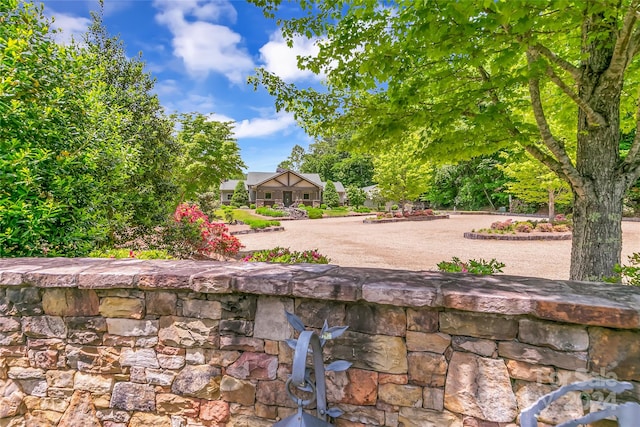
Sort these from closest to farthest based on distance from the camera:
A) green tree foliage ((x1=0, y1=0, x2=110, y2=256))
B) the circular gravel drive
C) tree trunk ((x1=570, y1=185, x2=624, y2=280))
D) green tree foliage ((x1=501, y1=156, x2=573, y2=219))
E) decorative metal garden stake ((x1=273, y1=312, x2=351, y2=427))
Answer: decorative metal garden stake ((x1=273, y1=312, x2=351, y2=427)), green tree foliage ((x1=0, y1=0, x2=110, y2=256)), tree trunk ((x1=570, y1=185, x2=624, y2=280)), the circular gravel drive, green tree foliage ((x1=501, y1=156, x2=573, y2=219))

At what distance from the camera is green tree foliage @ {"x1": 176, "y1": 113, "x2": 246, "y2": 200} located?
13844mm

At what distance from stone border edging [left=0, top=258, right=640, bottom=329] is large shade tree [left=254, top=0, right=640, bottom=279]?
2.13 meters

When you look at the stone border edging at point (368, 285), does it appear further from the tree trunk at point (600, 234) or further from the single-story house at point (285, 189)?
the single-story house at point (285, 189)

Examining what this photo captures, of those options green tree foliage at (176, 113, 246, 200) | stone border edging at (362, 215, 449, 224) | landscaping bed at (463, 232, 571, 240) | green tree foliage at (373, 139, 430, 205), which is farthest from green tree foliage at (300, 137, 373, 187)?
landscaping bed at (463, 232, 571, 240)

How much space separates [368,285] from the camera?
1704 millimetres

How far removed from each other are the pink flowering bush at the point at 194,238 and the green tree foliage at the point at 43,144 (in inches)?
109

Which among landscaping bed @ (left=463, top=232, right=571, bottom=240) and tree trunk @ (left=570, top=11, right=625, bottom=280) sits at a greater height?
tree trunk @ (left=570, top=11, right=625, bottom=280)

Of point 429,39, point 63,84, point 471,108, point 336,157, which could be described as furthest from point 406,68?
point 336,157

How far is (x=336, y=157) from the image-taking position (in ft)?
173

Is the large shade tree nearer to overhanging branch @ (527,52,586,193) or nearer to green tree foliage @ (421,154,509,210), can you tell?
overhanging branch @ (527,52,586,193)

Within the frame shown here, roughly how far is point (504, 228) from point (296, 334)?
14576mm

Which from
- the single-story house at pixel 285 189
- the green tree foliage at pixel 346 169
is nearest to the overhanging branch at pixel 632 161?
the single-story house at pixel 285 189

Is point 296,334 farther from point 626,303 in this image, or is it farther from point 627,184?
point 627,184

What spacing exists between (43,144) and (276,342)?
3.65m
